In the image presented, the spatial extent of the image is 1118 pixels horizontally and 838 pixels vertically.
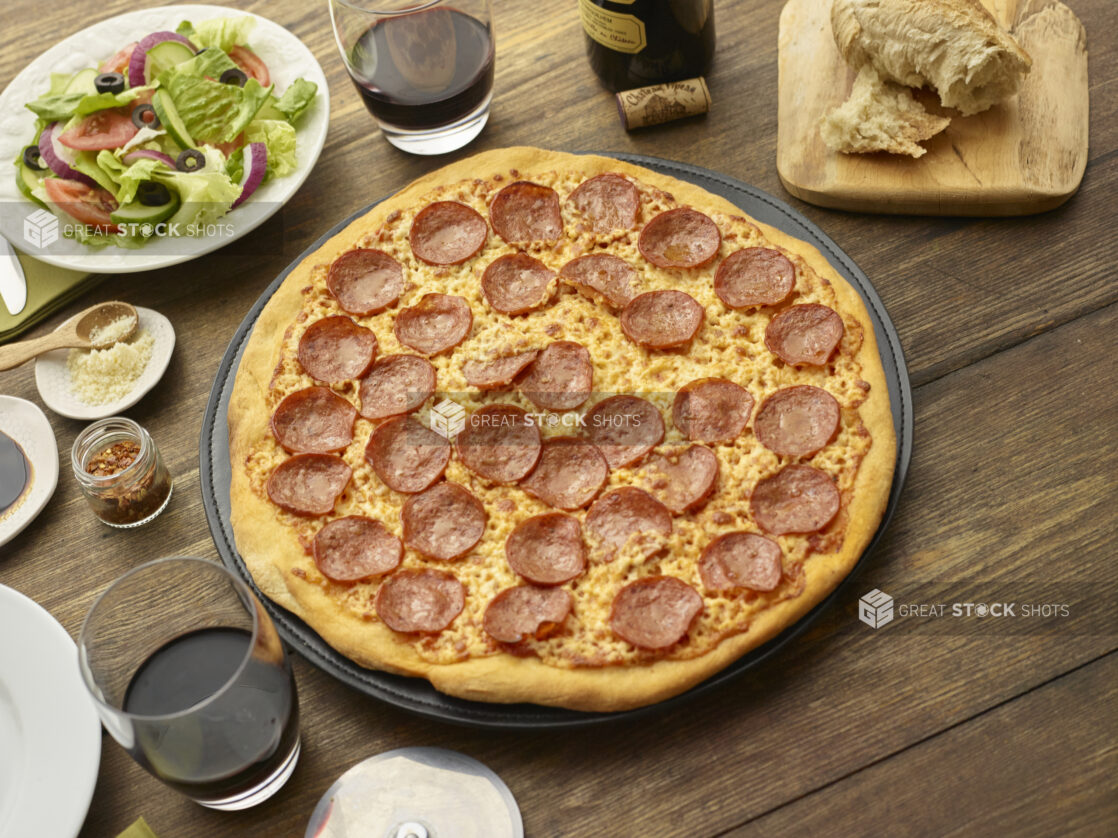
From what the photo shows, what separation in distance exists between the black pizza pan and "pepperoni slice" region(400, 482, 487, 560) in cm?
29

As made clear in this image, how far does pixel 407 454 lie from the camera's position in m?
2.40

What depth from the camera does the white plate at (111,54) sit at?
2820 mm

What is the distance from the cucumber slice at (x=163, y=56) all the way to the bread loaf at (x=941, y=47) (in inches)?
78.4

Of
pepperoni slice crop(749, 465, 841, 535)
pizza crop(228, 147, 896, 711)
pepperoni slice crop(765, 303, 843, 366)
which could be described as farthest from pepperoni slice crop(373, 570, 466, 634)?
pepperoni slice crop(765, 303, 843, 366)

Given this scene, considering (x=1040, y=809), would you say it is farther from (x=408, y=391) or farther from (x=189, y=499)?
(x=189, y=499)

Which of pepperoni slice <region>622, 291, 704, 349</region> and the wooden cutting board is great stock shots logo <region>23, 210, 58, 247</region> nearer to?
pepperoni slice <region>622, 291, 704, 349</region>

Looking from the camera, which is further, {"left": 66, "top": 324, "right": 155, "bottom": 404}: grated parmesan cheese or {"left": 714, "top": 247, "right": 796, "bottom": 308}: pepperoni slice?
{"left": 66, "top": 324, "right": 155, "bottom": 404}: grated parmesan cheese

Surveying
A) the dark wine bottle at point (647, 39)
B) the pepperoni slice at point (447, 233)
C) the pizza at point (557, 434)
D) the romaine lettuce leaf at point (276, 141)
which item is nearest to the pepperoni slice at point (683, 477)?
the pizza at point (557, 434)

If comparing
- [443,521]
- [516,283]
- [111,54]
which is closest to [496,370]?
[516,283]

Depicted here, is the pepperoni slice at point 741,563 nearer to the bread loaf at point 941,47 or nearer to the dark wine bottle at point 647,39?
the bread loaf at point 941,47

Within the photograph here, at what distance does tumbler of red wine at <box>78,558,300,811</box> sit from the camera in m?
1.74

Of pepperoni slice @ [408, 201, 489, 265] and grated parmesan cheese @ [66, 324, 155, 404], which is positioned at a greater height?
pepperoni slice @ [408, 201, 489, 265]

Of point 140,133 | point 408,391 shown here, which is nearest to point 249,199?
point 140,133

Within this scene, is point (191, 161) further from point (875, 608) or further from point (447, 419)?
point (875, 608)
